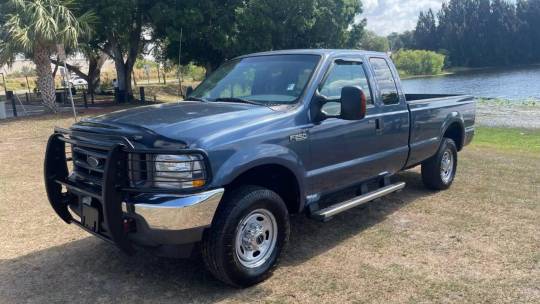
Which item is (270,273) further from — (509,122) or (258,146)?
(509,122)

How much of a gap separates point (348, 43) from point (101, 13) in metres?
14.0

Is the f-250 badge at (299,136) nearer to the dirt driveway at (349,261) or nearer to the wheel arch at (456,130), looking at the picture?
the dirt driveway at (349,261)

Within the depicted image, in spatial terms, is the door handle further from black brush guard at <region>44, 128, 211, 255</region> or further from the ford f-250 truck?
black brush guard at <region>44, 128, 211, 255</region>

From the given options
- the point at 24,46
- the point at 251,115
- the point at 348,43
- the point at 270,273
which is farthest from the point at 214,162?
the point at 348,43

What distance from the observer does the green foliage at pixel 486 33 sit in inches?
3561

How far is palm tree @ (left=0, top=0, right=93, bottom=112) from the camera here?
1627 centimetres

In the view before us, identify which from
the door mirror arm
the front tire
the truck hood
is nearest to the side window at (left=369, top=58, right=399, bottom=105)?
the door mirror arm

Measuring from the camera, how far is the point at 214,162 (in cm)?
365

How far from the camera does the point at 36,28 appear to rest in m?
16.1

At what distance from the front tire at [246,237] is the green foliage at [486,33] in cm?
9548

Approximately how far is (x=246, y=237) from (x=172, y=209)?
2.75ft

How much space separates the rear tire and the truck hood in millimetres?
3424

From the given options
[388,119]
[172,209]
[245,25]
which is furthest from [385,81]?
[245,25]

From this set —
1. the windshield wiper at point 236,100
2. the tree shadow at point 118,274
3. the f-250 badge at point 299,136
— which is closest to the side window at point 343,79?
the f-250 badge at point 299,136
